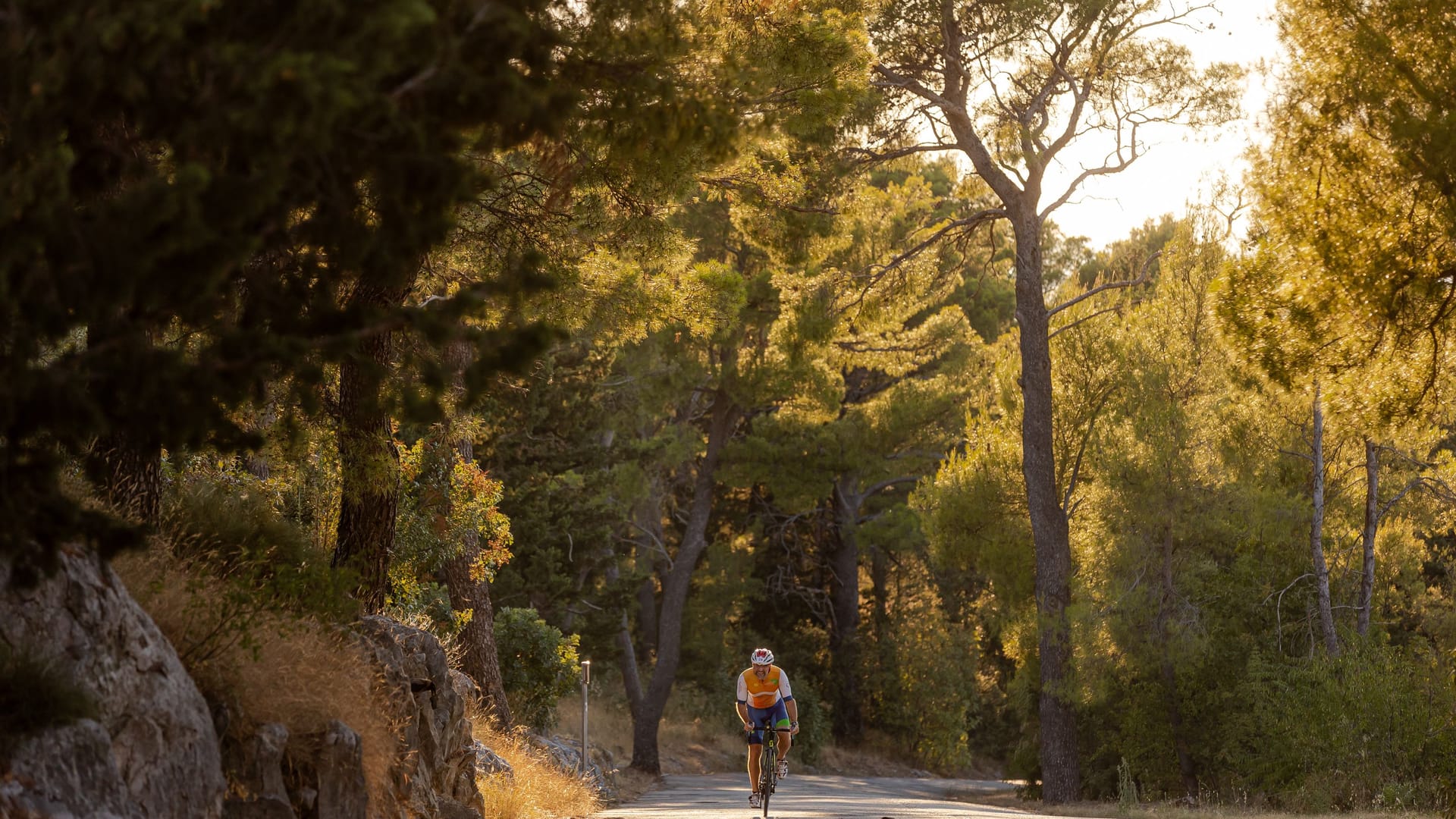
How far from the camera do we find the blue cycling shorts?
16.9m

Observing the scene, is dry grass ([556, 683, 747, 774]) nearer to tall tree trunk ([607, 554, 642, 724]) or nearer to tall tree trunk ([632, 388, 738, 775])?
tall tree trunk ([607, 554, 642, 724])

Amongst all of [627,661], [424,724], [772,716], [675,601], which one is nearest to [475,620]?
[772,716]

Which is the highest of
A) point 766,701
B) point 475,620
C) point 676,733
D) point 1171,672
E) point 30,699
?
point 475,620

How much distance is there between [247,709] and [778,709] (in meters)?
9.50

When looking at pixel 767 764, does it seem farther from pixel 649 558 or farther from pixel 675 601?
pixel 649 558

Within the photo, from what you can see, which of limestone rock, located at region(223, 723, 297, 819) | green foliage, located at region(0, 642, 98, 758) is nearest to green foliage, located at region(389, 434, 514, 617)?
limestone rock, located at region(223, 723, 297, 819)

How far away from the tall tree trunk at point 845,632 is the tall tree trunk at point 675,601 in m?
8.04

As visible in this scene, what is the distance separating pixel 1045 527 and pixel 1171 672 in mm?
3437

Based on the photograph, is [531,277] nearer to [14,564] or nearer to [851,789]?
[14,564]

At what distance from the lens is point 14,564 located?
5.45m

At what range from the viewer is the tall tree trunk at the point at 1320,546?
24.3 metres

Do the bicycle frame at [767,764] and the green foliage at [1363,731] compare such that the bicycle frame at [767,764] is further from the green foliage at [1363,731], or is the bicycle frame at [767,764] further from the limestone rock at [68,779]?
the limestone rock at [68,779]

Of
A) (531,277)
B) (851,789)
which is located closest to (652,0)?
(531,277)

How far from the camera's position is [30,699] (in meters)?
6.32
